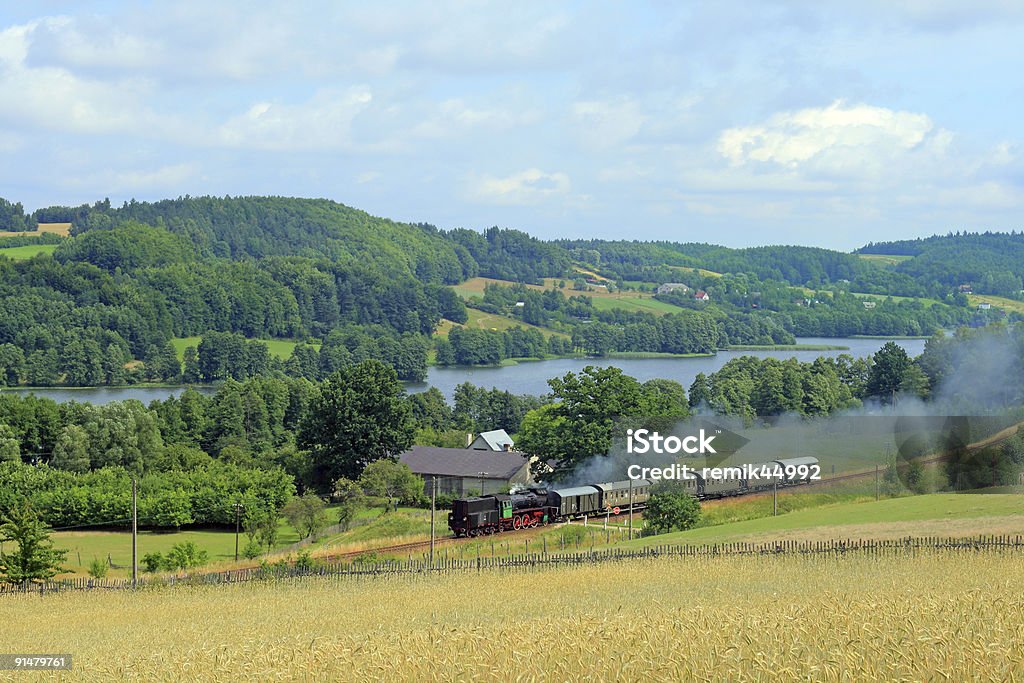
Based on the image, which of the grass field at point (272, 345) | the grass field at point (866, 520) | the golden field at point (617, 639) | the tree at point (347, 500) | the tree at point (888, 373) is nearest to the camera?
the golden field at point (617, 639)

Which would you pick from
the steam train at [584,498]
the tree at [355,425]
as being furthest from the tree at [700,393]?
the steam train at [584,498]

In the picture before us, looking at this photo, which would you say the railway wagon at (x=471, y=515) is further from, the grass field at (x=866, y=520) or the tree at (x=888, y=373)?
the tree at (x=888, y=373)

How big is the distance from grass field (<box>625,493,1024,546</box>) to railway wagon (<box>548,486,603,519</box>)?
19.3ft

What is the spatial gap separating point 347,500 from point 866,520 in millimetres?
26902

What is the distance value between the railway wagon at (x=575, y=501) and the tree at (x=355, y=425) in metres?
17.6

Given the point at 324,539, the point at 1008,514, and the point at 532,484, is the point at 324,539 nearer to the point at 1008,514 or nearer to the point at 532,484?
the point at 532,484

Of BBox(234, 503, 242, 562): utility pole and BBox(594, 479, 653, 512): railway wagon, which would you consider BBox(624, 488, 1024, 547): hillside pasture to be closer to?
BBox(594, 479, 653, 512): railway wagon

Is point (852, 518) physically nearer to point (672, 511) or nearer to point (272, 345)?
point (672, 511)

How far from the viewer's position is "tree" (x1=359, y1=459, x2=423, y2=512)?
189 ft

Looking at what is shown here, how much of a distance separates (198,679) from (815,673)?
612 cm

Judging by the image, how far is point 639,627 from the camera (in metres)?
11.4

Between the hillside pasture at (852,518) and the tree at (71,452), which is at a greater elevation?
the tree at (71,452)

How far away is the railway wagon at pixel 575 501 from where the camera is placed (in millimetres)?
50500

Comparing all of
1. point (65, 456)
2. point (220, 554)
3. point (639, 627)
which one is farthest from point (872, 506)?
point (65, 456)
